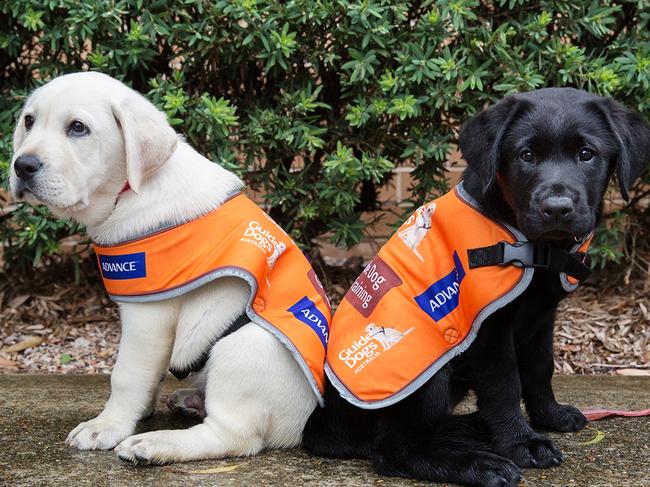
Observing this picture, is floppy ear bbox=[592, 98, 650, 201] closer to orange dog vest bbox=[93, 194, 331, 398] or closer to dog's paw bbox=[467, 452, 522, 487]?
dog's paw bbox=[467, 452, 522, 487]

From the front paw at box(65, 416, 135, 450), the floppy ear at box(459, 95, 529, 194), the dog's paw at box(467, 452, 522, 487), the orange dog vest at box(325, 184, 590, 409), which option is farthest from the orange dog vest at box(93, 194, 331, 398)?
the floppy ear at box(459, 95, 529, 194)

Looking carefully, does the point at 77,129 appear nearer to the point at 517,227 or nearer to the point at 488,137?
the point at 488,137

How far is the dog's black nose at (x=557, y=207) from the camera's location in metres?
2.80

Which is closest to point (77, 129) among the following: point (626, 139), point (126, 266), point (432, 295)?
point (126, 266)

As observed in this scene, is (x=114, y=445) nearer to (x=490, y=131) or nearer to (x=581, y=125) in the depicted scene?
(x=490, y=131)

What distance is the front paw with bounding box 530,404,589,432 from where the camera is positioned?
3.41 meters

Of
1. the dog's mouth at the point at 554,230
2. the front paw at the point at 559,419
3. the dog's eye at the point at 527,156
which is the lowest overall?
the front paw at the point at 559,419

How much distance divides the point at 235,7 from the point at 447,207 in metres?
1.90

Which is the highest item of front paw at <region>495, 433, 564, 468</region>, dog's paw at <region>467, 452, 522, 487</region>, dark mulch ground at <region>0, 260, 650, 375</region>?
dog's paw at <region>467, 452, 522, 487</region>

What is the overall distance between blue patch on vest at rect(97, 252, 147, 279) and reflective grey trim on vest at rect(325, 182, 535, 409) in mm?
875

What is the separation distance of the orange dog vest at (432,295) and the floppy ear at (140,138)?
0.98 meters

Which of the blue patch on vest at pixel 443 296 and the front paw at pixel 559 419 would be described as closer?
the blue patch on vest at pixel 443 296

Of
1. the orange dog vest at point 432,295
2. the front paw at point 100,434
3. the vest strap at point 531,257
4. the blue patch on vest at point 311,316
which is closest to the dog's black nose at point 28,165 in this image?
the front paw at point 100,434

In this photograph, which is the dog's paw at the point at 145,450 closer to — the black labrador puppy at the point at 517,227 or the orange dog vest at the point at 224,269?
the orange dog vest at the point at 224,269
